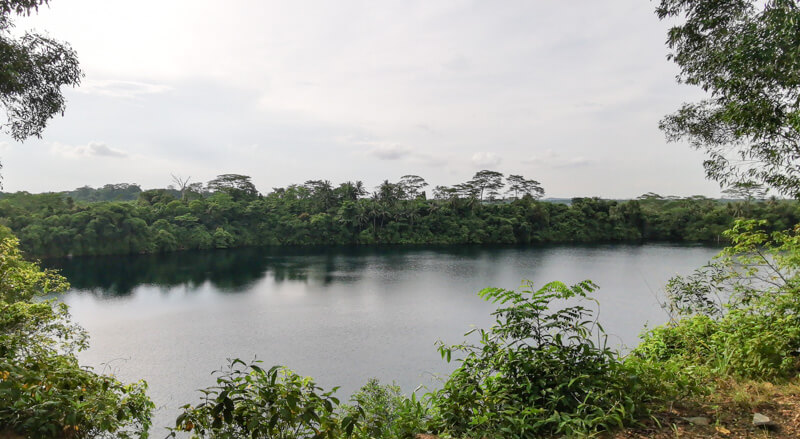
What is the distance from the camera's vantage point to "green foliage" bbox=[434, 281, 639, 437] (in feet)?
7.68

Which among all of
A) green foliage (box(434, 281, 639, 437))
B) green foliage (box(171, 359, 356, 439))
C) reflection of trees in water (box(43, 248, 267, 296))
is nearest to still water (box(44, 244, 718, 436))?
reflection of trees in water (box(43, 248, 267, 296))

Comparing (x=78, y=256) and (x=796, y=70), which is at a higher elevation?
(x=796, y=70)

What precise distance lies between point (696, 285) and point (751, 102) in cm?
260

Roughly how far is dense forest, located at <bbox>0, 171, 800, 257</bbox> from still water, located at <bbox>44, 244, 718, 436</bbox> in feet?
19.3

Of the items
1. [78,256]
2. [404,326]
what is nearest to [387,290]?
[404,326]

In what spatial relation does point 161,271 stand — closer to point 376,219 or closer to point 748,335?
point 376,219

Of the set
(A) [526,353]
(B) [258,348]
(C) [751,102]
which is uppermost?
(C) [751,102]

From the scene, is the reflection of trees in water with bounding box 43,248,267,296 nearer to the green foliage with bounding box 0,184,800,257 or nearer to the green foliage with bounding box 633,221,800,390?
the green foliage with bounding box 0,184,800,257

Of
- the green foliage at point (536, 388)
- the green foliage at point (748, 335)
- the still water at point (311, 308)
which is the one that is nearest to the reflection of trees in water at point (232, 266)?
the still water at point (311, 308)

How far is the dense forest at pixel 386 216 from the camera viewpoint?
38844mm

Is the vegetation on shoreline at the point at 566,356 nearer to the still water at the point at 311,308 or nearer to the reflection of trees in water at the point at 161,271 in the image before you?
the still water at the point at 311,308

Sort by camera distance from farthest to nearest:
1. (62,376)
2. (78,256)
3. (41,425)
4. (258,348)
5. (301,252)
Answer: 1. (301,252)
2. (78,256)
3. (258,348)
4. (62,376)
5. (41,425)

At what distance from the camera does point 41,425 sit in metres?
2.03

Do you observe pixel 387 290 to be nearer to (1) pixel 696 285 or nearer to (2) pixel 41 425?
(1) pixel 696 285
